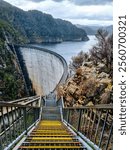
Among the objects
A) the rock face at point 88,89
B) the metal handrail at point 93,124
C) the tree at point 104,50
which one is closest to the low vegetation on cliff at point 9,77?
the tree at point 104,50

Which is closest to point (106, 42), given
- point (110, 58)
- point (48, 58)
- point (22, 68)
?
point (110, 58)

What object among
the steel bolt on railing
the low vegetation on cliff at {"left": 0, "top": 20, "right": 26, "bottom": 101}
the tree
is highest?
the tree

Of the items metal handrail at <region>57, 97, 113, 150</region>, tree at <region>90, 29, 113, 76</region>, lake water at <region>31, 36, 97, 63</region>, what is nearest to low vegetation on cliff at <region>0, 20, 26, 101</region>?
lake water at <region>31, 36, 97, 63</region>

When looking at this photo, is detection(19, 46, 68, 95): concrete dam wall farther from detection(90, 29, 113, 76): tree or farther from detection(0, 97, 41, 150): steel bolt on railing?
detection(0, 97, 41, 150): steel bolt on railing

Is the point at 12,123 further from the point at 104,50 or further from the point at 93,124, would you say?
the point at 104,50

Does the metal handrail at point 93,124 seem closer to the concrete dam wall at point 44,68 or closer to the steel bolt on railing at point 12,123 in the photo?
the steel bolt on railing at point 12,123

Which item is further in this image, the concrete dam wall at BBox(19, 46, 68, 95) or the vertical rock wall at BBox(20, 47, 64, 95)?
the vertical rock wall at BBox(20, 47, 64, 95)

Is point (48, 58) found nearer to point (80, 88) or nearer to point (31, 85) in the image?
point (31, 85)
